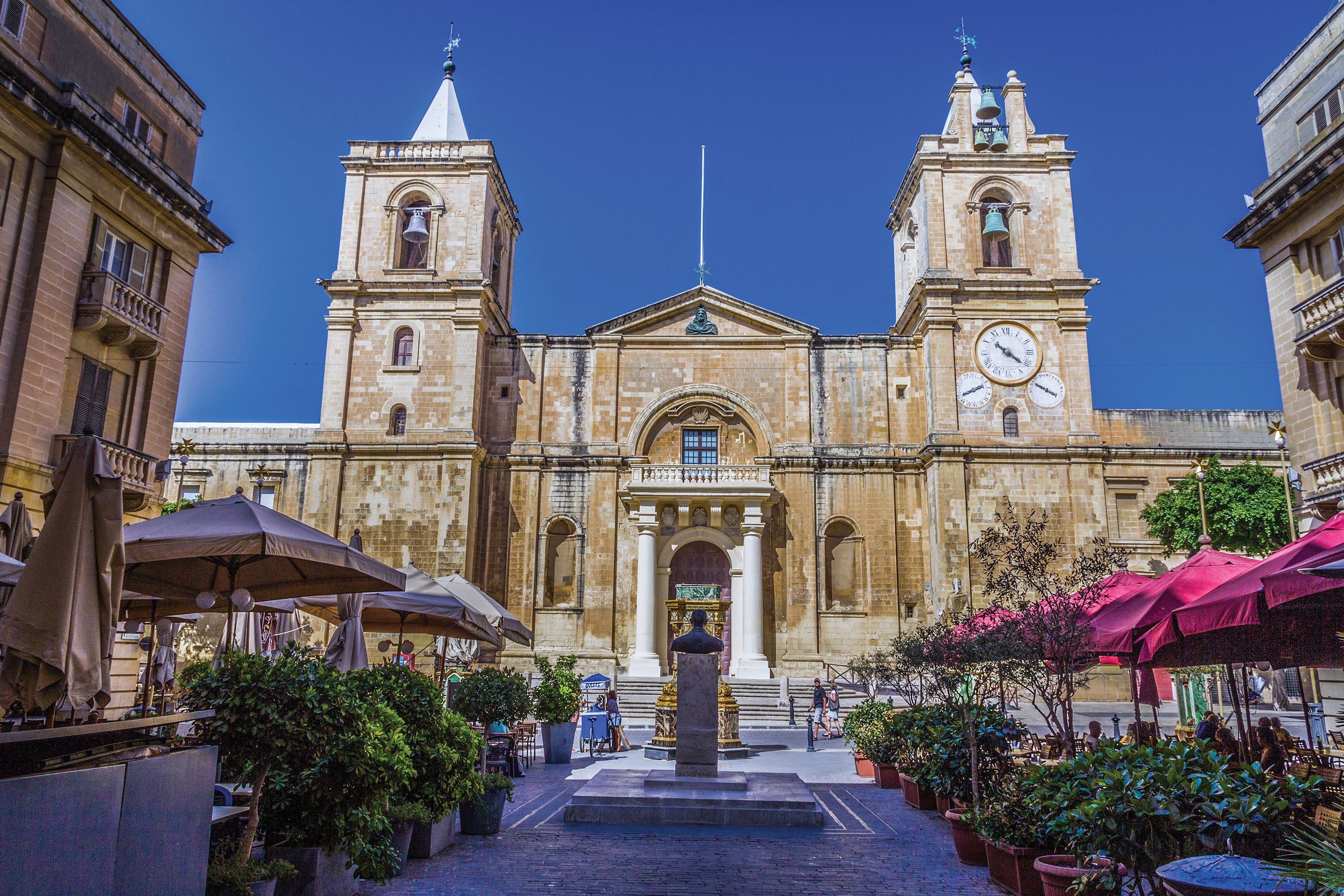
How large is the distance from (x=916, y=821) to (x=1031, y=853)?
411 cm

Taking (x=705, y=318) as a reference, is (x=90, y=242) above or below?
below

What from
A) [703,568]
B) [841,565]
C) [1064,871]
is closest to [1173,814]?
[1064,871]

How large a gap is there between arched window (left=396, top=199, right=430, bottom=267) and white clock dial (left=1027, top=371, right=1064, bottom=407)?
21.0 metres

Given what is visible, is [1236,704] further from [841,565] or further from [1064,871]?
[841,565]

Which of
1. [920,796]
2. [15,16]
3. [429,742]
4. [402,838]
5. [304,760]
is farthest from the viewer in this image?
[15,16]

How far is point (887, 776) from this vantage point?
570 inches

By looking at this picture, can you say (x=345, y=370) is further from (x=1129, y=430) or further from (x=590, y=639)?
(x=1129, y=430)

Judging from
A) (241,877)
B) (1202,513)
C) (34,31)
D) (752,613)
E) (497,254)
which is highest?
(497,254)

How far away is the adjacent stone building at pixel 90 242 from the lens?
15406mm

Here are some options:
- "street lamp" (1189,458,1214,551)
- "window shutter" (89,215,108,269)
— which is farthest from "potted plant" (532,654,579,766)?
"window shutter" (89,215,108,269)

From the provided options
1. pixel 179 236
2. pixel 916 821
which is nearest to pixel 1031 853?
pixel 916 821

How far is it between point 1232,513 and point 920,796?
1993cm

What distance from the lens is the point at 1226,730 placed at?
12.6 meters

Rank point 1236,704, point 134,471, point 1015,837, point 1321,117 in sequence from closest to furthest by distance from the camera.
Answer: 1. point 1015,837
2. point 1236,704
3. point 134,471
4. point 1321,117
